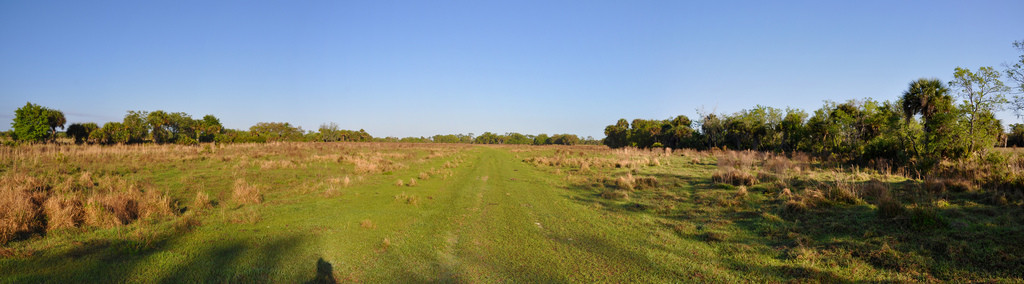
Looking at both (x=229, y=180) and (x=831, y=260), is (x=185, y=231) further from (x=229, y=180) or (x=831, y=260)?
(x=831, y=260)

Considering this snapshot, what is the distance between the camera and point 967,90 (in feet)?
45.7

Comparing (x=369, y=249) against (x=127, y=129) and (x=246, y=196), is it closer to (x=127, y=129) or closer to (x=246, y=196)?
(x=246, y=196)

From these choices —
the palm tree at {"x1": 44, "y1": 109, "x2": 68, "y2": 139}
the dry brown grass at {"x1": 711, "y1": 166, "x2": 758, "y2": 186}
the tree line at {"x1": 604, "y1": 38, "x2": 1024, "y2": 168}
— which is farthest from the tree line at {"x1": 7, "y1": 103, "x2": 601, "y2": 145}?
the tree line at {"x1": 604, "y1": 38, "x2": 1024, "y2": 168}

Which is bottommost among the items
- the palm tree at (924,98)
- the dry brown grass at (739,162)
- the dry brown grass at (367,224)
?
the dry brown grass at (367,224)

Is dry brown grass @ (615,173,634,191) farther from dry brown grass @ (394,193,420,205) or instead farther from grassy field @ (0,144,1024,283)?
dry brown grass @ (394,193,420,205)

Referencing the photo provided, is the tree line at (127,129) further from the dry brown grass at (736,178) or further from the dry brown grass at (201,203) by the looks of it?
the dry brown grass at (736,178)

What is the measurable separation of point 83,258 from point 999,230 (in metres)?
14.8

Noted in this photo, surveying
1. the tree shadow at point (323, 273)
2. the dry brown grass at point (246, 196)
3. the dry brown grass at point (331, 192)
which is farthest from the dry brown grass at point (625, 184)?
the dry brown grass at point (246, 196)

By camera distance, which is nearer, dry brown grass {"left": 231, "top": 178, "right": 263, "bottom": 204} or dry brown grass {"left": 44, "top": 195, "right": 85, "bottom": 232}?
dry brown grass {"left": 44, "top": 195, "right": 85, "bottom": 232}

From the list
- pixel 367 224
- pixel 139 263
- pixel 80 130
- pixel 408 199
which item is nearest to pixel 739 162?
pixel 408 199

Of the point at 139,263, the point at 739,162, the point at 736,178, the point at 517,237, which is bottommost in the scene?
the point at 517,237

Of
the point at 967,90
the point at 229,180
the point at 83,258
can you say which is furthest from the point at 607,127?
the point at 83,258

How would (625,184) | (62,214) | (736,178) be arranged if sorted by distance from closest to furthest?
1. (62,214)
2. (736,178)
3. (625,184)

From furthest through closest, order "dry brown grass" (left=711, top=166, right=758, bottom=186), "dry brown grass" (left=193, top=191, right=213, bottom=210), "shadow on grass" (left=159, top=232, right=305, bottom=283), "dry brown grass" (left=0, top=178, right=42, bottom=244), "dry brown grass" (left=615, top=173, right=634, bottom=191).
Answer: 1. "dry brown grass" (left=615, top=173, right=634, bottom=191)
2. "dry brown grass" (left=711, top=166, right=758, bottom=186)
3. "dry brown grass" (left=193, top=191, right=213, bottom=210)
4. "dry brown grass" (left=0, top=178, right=42, bottom=244)
5. "shadow on grass" (left=159, top=232, right=305, bottom=283)
